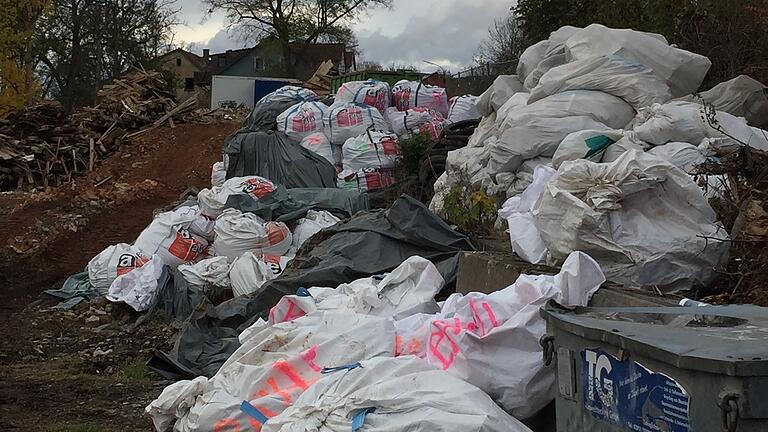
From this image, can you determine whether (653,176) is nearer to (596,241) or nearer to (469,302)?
(596,241)

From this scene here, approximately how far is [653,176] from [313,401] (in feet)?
7.07

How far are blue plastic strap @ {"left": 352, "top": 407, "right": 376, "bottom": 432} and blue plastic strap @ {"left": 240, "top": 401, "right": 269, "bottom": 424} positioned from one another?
2.28 ft

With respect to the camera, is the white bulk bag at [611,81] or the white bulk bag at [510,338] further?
the white bulk bag at [611,81]

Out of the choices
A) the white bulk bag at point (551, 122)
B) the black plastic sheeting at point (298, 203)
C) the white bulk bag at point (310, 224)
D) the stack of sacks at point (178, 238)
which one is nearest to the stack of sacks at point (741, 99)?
the white bulk bag at point (551, 122)

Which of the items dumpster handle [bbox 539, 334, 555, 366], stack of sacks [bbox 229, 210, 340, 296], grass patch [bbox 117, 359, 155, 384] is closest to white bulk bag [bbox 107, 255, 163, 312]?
stack of sacks [bbox 229, 210, 340, 296]

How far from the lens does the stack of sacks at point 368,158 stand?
1087 cm

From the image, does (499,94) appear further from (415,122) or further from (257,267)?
(415,122)

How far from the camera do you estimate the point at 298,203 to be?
9.37m

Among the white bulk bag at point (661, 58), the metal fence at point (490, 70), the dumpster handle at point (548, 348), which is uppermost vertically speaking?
the metal fence at point (490, 70)

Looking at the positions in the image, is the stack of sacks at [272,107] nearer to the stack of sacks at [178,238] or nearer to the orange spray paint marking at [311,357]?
the stack of sacks at [178,238]

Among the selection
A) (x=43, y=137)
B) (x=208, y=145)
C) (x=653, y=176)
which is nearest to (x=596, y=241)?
(x=653, y=176)

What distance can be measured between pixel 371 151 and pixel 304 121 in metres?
1.48

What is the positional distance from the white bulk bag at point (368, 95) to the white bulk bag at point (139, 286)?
4.76 m

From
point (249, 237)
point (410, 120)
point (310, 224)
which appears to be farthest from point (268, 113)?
point (249, 237)
